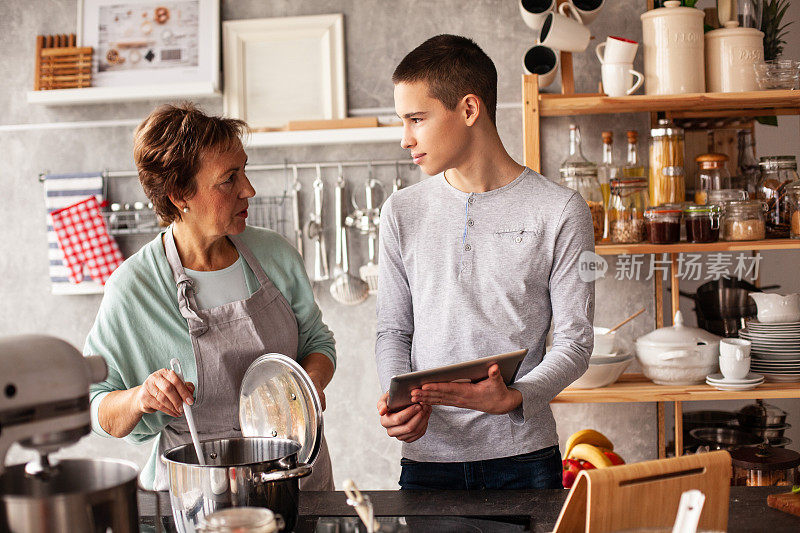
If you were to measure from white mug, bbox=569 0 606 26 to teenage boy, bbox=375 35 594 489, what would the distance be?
107cm

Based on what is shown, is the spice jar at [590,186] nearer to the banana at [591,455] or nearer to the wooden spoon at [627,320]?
the wooden spoon at [627,320]

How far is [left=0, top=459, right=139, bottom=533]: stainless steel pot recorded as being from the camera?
87 cm

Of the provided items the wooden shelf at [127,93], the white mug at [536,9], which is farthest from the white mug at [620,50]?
the wooden shelf at [127,93]

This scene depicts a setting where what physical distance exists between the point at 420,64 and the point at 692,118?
1573mm

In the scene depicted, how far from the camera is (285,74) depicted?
301 cm

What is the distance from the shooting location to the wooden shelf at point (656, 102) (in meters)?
2.58

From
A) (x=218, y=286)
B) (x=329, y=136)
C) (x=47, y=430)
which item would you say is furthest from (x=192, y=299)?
(x=329, y=136)

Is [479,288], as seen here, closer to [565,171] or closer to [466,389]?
[466,389]

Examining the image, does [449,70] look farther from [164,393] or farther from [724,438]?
[724,438]

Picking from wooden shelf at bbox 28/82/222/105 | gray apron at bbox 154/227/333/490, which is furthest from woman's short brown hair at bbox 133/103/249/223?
wooden shelf at bbox 28/82/222/105

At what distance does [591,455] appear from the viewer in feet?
8.34

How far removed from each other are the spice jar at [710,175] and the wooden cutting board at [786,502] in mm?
1514

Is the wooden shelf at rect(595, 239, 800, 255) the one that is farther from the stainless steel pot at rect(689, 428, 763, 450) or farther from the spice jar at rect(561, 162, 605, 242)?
the stainless steel pot at rect(689, 428, 763, 450)

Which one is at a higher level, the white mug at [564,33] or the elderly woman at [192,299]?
the white mug at [564,33]
